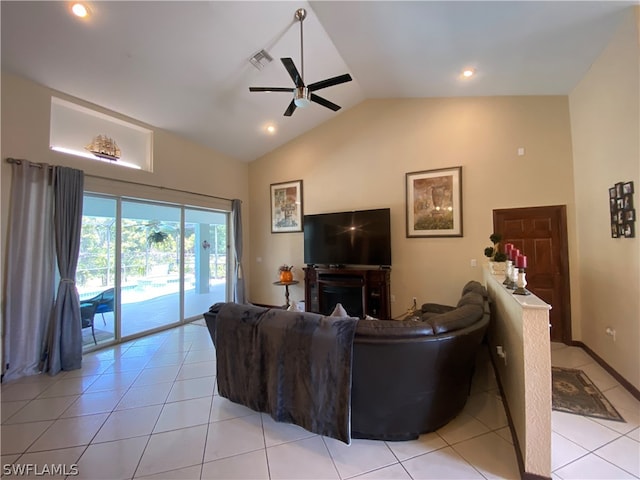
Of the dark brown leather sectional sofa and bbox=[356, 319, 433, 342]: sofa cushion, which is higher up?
bbox=[356, 319, 433, 342]: sofa cushion

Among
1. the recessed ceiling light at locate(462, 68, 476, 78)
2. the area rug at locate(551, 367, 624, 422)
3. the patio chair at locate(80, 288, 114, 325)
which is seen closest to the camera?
the area rug at locate(551, 367, 624, 422)

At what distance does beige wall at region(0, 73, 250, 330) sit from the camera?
2.96 metres

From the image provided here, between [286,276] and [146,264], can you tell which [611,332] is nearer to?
[286,276]

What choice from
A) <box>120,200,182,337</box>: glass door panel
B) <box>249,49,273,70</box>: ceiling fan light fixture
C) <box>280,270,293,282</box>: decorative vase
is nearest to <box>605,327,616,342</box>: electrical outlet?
<box>280,270,293,282</box>: decorative vase

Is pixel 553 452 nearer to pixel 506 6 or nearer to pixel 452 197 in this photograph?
pixel 452 197

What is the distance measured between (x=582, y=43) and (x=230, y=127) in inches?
189

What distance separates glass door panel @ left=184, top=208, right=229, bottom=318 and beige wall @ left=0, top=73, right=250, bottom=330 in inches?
15.8

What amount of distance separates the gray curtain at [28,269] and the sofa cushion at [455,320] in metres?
4.18

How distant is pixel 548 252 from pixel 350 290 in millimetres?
2979

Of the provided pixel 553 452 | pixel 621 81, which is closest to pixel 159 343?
pixel 553 452

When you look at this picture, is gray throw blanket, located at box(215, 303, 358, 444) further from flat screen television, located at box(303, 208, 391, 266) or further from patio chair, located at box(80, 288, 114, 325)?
flat screen television, located at box(303, 208, 391, 266)

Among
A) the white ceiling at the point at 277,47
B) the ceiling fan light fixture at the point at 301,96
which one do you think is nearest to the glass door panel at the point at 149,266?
the white ceiling at the point at 277,47

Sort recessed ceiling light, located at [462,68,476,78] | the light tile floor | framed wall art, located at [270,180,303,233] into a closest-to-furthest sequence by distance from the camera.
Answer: the light tile floor
recessed ceiling light, located at [462,68,476,78]
framed wall art, located at [270,180,303,233]

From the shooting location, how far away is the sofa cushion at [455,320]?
189cm
